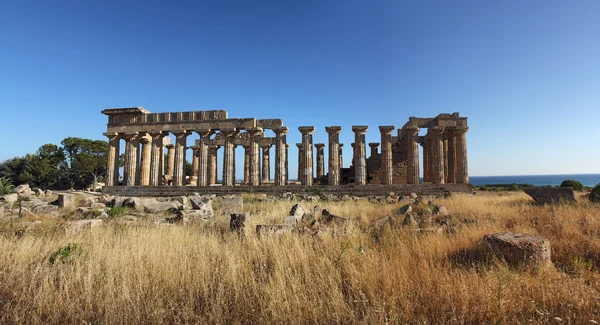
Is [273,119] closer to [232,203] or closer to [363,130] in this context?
[363,130]

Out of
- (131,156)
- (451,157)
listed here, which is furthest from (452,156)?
(131,156)

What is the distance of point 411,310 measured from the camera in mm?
3371

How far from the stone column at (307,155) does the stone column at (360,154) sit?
148 inches

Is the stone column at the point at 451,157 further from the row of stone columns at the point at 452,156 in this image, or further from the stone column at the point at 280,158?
the stone column at the point at 280,158

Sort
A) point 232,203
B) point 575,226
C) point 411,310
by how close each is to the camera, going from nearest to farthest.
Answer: point 411,310, point 575,226, point 232,203

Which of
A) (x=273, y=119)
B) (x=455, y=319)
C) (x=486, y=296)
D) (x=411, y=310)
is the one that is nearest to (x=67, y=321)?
(x=411, y=310)

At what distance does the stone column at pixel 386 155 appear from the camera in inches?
967

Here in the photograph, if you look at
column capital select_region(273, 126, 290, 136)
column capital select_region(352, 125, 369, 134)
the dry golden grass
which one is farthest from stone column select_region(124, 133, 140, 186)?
the dry golden grass

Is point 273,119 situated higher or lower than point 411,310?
higher

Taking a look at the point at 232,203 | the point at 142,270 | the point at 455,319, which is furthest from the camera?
the point at 232,203

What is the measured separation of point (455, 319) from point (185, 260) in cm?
392

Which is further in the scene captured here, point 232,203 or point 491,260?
point 232,203

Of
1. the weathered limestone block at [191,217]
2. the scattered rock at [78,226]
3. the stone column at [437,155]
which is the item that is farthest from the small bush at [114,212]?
the stone column at [437,155]

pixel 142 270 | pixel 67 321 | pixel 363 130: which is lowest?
pixel 67 321
